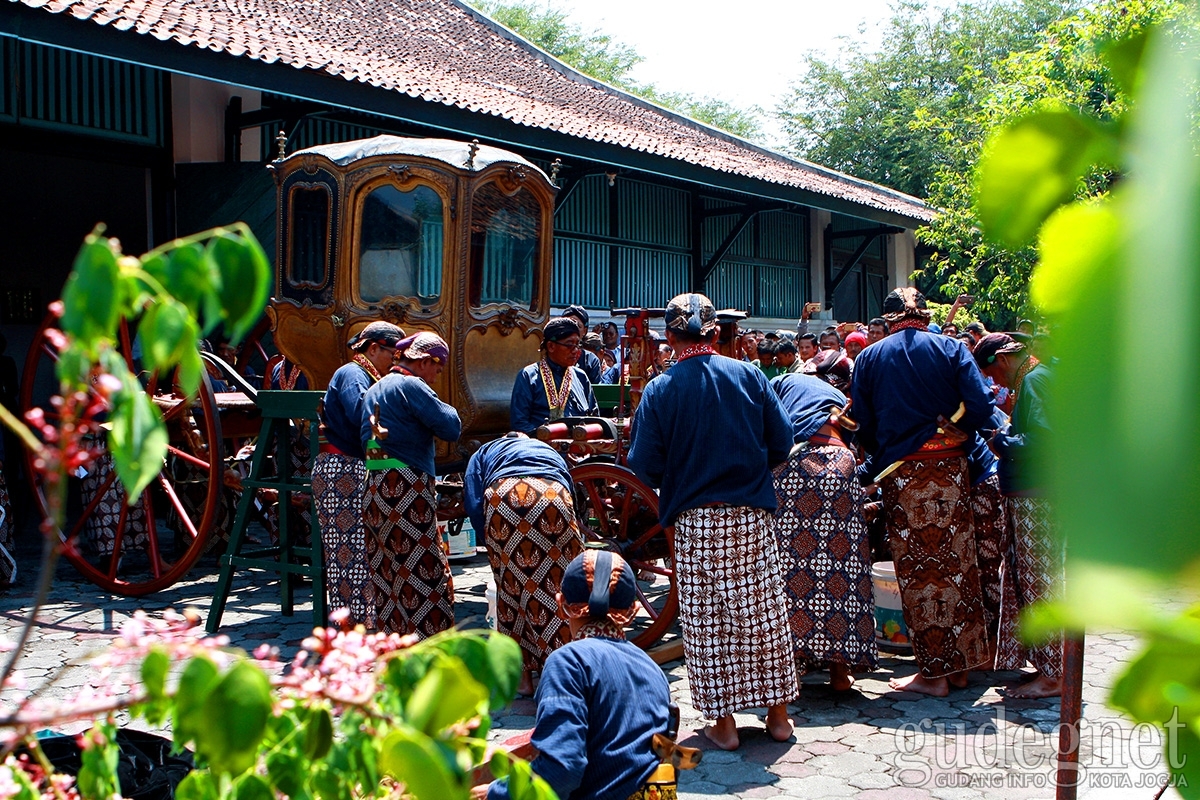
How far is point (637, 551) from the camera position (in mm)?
5438

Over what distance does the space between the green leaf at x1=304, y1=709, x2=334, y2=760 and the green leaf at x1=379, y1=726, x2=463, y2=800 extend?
1.11 ft

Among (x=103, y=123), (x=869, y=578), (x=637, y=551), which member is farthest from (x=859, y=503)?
(x=103, y=123)

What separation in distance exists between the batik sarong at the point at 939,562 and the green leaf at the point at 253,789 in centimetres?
393

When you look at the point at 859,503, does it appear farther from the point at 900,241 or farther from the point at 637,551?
the point at 900,241

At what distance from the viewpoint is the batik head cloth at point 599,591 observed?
10.2ft

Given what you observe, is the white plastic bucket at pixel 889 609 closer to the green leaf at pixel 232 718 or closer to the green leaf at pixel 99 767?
the green leaf at pixel 99 767

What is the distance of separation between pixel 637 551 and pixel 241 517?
2076 millimetres

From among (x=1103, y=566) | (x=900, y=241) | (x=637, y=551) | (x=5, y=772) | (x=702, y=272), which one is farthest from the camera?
(x=900, y=241)

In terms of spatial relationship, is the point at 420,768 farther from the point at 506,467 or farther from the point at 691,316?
the point at 506,467

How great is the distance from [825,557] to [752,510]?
0.90m

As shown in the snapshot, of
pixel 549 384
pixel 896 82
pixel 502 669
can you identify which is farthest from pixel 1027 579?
pixel 896 82

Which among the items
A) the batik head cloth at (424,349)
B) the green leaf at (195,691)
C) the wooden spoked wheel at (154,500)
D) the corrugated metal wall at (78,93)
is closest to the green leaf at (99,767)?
the green leaf at (195,691)

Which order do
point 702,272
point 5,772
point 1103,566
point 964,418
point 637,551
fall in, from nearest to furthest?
point 1103,566, point 5,772, point 964,418, point 637,551, point 702,272

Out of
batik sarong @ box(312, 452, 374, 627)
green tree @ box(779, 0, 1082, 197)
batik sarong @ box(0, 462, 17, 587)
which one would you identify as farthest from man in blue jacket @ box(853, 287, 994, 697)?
green tree @ box(779, 0, 1082, 197)
